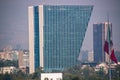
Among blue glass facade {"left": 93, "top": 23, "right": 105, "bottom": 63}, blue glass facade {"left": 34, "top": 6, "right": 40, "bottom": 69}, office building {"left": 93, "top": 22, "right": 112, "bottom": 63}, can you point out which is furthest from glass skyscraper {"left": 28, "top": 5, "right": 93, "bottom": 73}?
blue glass facade {"left": 93, "top": 23, "right": 105, "bottom": 63}

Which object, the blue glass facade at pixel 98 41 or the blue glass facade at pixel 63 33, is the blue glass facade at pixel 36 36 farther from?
the blue glass facade at pixel 98 41

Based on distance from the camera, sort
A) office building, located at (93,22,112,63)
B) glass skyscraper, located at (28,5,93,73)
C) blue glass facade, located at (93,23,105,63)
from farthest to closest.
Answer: blue glass facade, located at (93,23,105,63), office building, located at (93,22,112,63), glass skyscraper, located at (28,5,93,73)

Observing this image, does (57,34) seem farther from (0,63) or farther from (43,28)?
(0,63)

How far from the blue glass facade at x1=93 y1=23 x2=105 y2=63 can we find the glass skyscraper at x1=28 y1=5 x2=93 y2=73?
11.4ft

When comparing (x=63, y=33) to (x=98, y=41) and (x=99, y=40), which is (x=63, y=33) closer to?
(x=98, y=41)

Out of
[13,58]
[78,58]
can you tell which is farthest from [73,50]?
[13,58]

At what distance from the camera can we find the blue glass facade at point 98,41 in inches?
2734

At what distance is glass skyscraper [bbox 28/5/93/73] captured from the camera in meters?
62.8

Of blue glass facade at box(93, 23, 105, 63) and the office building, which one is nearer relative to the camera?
the office building

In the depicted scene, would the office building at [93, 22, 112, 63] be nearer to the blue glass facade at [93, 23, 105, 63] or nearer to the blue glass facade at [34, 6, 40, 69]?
the blue glass facade at [93, 23, 105, 63]

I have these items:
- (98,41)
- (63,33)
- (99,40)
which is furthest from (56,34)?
(99,40)

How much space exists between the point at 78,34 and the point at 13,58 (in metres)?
7.36

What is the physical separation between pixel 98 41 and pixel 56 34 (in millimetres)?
6772

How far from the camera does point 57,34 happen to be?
67562 mm
